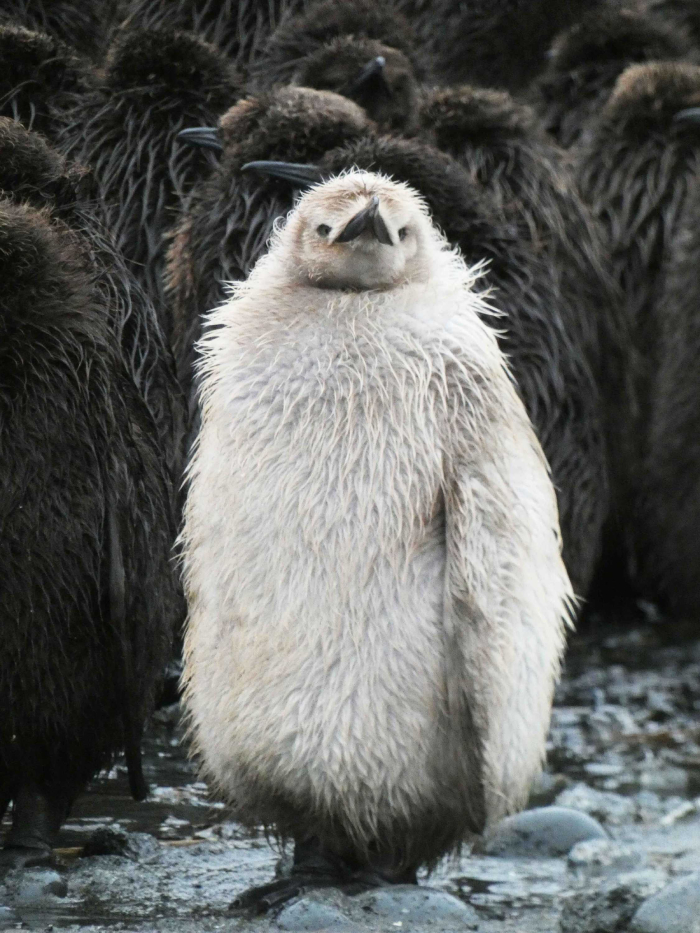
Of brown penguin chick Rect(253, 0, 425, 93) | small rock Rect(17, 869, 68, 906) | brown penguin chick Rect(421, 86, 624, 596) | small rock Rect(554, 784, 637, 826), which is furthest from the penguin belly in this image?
brown penguin chick Rect(253, 0, 425, 93)

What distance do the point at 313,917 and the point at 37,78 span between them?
310cm

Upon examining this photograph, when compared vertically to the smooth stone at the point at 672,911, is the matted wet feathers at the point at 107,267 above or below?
above

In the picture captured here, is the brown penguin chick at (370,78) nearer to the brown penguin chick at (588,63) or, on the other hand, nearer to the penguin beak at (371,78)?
the penguin beak at (371,78)

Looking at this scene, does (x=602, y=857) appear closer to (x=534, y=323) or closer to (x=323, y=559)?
(x=323, y=559)

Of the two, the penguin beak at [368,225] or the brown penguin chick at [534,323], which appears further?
the brown penguin chick at [534,323]

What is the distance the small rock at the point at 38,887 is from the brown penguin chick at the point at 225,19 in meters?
3.49

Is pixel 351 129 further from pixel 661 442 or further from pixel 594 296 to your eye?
pixel 661 442

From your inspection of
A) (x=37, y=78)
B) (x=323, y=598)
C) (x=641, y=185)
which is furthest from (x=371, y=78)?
(x=323, y=598)

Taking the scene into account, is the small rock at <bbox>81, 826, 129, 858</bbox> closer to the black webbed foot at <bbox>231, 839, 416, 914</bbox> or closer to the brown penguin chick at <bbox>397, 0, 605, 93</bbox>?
the black webbed foot at <bbox>231, 839, 416, 914</bbox>

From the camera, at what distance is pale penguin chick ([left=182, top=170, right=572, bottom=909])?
3.04 m

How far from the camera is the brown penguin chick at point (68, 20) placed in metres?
6.00

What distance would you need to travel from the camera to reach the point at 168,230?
198 inches

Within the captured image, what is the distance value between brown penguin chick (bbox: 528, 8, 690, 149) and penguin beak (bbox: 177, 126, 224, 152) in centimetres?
211

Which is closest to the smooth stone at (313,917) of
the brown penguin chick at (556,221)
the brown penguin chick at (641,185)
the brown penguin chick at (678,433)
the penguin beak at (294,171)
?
the penguin beak at (294,171)
